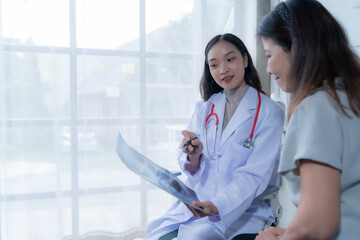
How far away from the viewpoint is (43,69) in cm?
190

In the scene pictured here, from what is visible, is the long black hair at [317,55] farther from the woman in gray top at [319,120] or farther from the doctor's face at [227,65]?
the doctor's face at [227,65]

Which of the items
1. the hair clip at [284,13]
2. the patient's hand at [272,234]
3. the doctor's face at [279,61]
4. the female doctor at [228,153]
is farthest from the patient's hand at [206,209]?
the hair clip at [284,13]

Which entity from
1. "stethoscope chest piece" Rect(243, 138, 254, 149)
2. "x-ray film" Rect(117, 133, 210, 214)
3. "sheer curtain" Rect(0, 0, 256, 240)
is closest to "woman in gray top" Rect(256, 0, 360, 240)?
"x-ray film" Rect(117, 133, 210, 214)

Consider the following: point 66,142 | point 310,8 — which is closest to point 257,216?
point 310,8

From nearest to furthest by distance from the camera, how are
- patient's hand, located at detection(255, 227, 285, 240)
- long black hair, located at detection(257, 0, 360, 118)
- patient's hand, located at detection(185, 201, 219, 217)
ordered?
long black hair, located at detection(257, 0, 360, 118)
patient's hand, located at detection(255, 227, 285, 240)
patient's hand, located at detection(185, 201, 219, 217)

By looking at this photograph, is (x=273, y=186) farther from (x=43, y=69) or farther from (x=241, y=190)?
(x=43, y=69)

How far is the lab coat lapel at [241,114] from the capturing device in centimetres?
129

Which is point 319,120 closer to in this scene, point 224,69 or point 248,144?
point 248,144

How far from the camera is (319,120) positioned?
25.7 inches

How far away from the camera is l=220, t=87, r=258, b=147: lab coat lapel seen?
4.23 feet

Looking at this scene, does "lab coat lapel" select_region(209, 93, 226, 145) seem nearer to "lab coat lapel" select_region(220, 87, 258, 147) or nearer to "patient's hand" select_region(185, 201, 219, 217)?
"lab coat lapel" select_region(220, 87, 258, 147)

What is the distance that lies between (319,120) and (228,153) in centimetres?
62

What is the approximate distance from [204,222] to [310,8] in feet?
2.67

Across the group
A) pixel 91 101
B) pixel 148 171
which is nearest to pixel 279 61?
pixel 148 171
